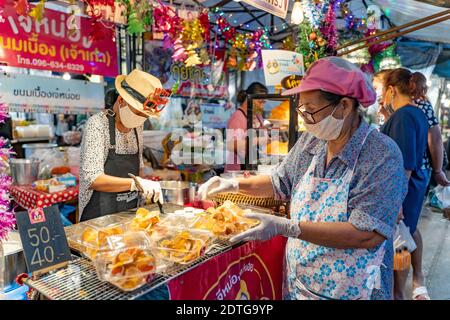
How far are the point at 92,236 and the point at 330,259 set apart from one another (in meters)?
1.16

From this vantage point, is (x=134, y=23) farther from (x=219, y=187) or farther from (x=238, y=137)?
(x=219, y=187)

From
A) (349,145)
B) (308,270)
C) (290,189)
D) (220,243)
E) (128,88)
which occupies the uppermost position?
(128,88)

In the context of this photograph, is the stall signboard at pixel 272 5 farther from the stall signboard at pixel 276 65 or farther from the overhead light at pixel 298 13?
the overhead light at pixel 298 13

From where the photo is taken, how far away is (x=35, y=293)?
132 centimetres

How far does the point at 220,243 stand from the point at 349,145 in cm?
82

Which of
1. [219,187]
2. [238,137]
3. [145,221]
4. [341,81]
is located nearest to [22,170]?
[238,137]

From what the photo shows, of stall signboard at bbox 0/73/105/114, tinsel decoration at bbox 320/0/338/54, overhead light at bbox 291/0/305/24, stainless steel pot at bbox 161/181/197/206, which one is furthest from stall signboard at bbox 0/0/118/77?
tinsel decoration at bbox 320/0/338/54

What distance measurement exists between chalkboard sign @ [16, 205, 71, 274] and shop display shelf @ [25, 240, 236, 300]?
0.05m

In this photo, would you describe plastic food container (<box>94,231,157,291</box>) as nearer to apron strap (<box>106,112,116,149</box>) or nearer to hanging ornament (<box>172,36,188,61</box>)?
apron strap (<box>106,112,116,149</box>)

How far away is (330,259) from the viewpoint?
1575 millimetres

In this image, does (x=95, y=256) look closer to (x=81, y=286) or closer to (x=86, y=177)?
(x=81, y=286)

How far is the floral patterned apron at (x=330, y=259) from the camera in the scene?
154cm
